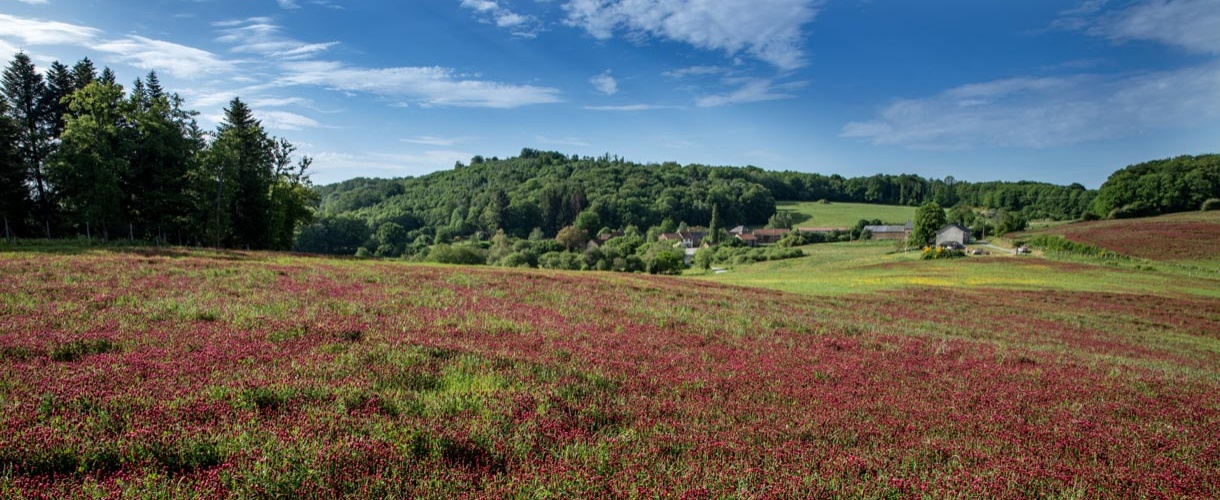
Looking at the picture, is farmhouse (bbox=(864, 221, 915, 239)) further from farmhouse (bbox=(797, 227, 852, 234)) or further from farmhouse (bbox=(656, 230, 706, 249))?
farmhouse (bbox=(656, 230, 706, 249))

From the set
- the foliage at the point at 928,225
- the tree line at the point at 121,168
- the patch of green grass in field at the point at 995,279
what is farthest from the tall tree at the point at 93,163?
the foliage at the point at 928,225

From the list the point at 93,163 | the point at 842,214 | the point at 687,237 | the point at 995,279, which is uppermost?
the point at 93,163

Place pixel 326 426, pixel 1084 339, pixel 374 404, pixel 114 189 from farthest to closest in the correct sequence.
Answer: pixel 114 189 → pixel 1084 339 → pixel 374 404 → pixel 326 426

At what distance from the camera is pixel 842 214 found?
586 feet

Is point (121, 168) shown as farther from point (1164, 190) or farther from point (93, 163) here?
point (1164, 190)

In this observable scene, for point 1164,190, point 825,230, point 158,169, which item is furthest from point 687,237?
point 158,169

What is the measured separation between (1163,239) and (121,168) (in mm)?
117543

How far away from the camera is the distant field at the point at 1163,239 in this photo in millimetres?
62062

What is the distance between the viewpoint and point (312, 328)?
→ 8867 mm

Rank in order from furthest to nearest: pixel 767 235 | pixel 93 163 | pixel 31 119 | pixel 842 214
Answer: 1. pixel 842 214
2. pixel 767 235
3. pixel 31 119
4. pixel 93 163

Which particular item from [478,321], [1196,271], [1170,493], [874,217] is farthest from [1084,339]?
[874,217]

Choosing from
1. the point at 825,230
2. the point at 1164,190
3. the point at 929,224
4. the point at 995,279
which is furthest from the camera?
the point at 825,230

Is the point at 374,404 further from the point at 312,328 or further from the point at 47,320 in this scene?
the point at 47,320

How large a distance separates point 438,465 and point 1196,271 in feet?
268
